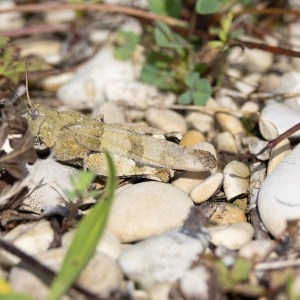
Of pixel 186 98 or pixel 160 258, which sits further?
pixel 186 98

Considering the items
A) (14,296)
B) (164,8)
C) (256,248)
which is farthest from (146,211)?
(164,8)

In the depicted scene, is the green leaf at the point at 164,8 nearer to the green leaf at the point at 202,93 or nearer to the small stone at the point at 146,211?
the green leaf at the point at 202,93

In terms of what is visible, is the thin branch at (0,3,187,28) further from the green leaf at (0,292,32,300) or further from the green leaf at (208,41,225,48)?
the green leaf at (0,292,32,300)

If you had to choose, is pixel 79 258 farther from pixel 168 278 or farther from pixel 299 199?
pixel 299 199

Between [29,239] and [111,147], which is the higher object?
[111,147]

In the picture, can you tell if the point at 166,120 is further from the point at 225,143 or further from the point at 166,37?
the point at 166,37

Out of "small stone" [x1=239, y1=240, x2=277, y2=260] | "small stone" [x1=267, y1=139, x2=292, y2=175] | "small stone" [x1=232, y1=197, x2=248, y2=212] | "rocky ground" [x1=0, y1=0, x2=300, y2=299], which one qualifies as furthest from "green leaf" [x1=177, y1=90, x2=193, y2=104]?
"small stone" [x1=239, y1=240, x2=277, y2=260]

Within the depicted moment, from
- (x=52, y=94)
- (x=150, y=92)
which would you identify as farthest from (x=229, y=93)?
(x=52, y=94)
